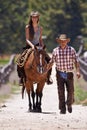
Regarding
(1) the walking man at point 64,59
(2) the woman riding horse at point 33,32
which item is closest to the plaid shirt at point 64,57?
(1) the walking man at point 64,59

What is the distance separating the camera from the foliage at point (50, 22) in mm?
96375

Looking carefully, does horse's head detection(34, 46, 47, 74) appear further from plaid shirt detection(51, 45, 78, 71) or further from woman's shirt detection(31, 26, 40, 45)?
plaid shirt detection(51, 45, 78, 71)

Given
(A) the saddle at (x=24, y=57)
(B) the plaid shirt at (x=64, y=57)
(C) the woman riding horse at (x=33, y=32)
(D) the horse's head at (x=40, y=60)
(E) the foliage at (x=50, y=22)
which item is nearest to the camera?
(B) the plaid shirt at (x=64, y=57)

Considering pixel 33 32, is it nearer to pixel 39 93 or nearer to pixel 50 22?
pixel 39 93

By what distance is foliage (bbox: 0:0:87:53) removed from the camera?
96.4 m

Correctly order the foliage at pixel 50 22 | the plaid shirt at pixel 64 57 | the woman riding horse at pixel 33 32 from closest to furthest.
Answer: the plaid shirt at pixel 64 57, the woman riding horse at pixel 33 32, the foliage at pixel 50 22

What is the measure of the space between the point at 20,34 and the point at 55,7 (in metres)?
6.42

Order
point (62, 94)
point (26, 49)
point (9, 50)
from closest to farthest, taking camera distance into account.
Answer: point (62, 94) < point (26, 49) < point (9, 50)

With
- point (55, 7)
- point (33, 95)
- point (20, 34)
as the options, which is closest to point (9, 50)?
point (20, 34)

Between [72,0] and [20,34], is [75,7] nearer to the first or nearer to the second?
[72,0]

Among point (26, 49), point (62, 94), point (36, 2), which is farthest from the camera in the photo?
point (36, 2)

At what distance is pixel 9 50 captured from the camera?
95.8 m

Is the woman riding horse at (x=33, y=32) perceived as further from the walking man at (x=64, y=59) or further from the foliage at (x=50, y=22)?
the foliage at (x=50, y=22)

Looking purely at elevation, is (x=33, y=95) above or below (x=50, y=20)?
above
